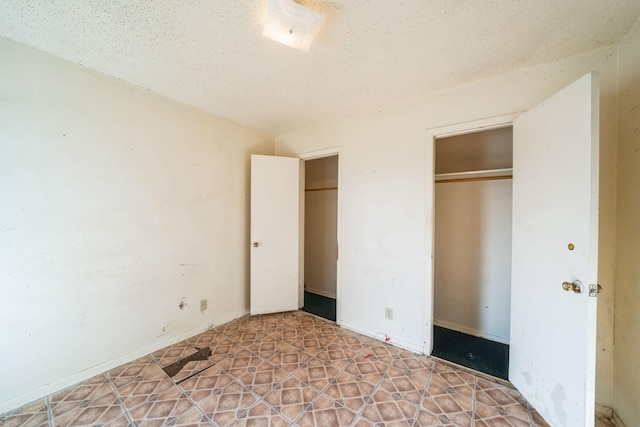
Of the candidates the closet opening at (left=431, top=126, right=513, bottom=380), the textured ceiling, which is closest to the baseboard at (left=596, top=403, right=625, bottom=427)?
the closet opening at (left=431, top=126, right=513, bottom=380)

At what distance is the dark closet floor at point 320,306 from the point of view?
296 cm

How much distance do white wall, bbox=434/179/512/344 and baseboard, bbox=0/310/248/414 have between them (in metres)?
2.66

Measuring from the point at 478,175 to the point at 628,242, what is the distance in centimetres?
128

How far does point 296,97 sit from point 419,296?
2.16 meters

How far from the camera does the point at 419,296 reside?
214cm

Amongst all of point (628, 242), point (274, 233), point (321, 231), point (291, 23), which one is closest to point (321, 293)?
point (321, 231)

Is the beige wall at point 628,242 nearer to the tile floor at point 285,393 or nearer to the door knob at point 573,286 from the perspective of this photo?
the door knob at point 573,286

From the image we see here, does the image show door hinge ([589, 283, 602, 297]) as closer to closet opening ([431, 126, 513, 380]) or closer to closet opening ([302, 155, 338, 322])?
closet opening ([431, 126, 513, 380])

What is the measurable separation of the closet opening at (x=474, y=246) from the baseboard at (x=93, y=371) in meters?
2.42

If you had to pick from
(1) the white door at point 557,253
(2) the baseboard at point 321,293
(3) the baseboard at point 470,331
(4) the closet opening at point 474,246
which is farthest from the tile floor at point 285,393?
(2) the baseboard at point 321,293

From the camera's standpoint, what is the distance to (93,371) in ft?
5.89

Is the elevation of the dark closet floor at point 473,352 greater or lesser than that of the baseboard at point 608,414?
lesser

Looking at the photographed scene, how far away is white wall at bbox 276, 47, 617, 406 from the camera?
1461 millimetres

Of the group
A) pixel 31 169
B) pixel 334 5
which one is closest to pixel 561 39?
pixel 334 5
